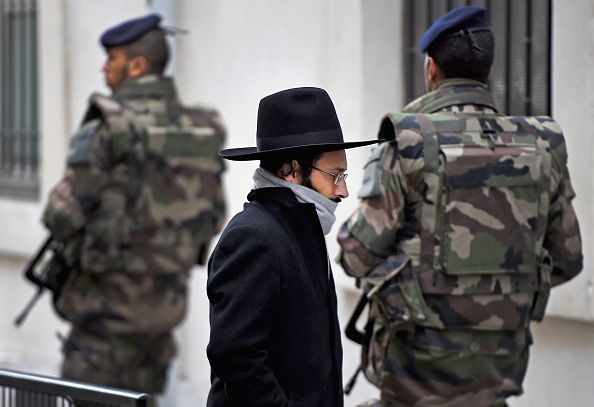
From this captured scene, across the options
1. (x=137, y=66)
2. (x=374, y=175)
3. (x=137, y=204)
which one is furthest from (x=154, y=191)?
(x=374, y=175)

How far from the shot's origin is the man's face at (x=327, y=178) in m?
2.67

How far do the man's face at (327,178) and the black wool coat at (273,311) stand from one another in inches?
2.4

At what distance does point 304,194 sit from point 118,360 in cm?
301

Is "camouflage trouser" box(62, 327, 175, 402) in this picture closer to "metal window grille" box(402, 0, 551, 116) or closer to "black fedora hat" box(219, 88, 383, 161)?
"metal window grille" box(402, 0, 551, 116)

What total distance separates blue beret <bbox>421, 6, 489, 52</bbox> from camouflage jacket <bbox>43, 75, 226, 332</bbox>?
6.38ft

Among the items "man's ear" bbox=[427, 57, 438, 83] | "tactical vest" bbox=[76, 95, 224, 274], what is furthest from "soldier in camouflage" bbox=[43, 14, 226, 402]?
"man's ear" bbox=[427, 57, 438, 83]

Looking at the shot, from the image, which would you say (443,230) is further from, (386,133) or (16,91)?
(16,91)

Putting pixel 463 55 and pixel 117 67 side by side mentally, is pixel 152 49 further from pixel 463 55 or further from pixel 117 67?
pixel 463 55

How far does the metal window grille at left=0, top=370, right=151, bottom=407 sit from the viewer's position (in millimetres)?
2764

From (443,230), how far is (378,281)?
0.29 meters

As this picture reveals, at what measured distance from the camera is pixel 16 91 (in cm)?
787

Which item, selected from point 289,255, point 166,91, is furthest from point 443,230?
point 166,91

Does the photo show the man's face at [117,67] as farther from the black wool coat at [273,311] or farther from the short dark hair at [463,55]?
the black wool coat at [273,311]

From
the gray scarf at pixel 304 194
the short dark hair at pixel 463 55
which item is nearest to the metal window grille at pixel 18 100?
the short dark hair at pixel 463 55
